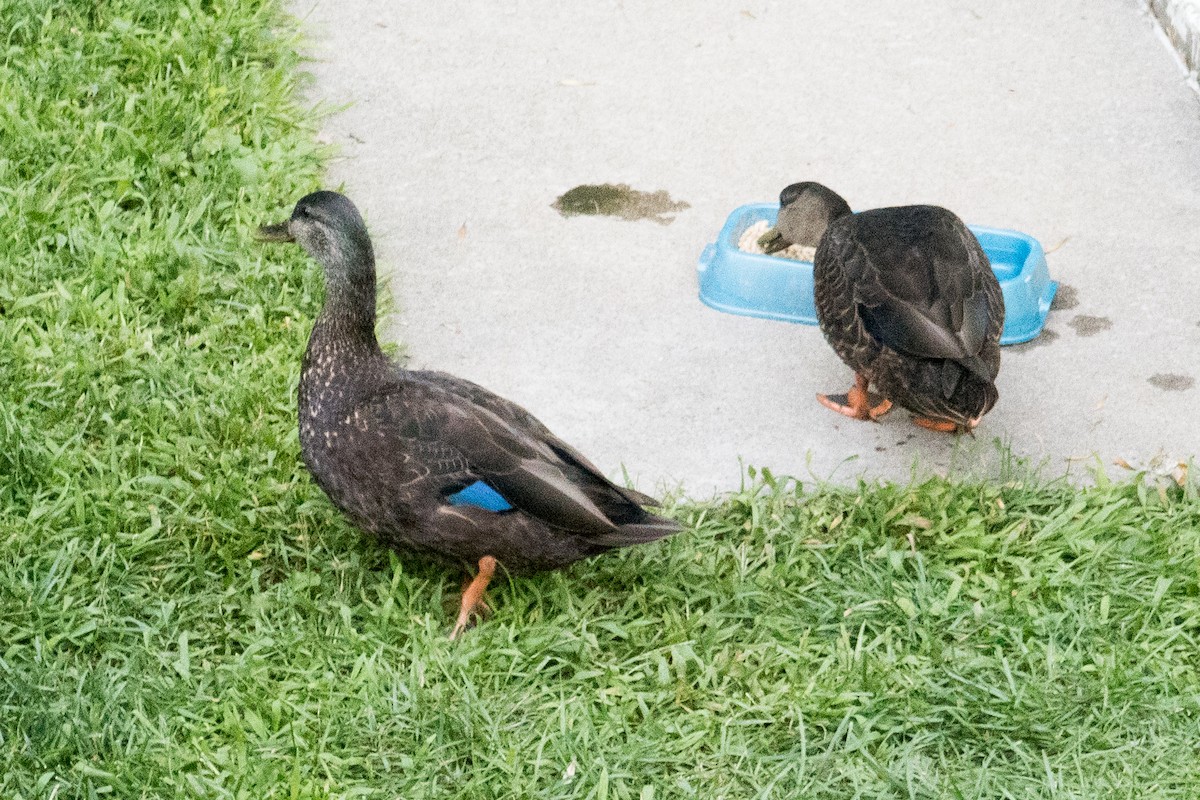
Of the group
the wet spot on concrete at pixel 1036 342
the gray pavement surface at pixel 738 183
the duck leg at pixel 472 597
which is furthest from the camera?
the wet spot on concrete at pixel 1036 342

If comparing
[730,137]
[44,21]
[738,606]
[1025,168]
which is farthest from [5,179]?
[1025,168]

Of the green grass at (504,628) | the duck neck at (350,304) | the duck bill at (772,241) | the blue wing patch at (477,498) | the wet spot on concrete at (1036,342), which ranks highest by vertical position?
the duck neck at (350,304)

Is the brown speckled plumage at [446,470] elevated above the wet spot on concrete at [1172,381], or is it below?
above

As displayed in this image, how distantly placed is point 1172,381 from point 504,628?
231cm

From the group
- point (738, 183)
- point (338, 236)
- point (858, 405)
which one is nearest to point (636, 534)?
point (338, 236)

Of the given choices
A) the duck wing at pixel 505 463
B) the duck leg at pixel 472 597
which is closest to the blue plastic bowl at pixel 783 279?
the duck wing at pixel 505 463

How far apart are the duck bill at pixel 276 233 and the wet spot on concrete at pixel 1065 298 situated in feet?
Answer: 8.29

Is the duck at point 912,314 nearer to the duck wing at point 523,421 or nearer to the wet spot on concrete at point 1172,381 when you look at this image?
the wet spot on concrete at point 1172,381

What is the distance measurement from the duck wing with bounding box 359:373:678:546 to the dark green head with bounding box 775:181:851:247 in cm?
162

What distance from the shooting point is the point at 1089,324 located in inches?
190

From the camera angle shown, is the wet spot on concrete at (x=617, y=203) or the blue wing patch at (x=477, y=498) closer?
Result: the blue wing patch at (x=477, y=498)

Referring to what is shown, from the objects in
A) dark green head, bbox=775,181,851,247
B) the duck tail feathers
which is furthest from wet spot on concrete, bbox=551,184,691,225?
the duck tail feathers

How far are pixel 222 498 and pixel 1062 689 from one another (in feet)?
7.13

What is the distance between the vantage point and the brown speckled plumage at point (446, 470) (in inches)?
138
